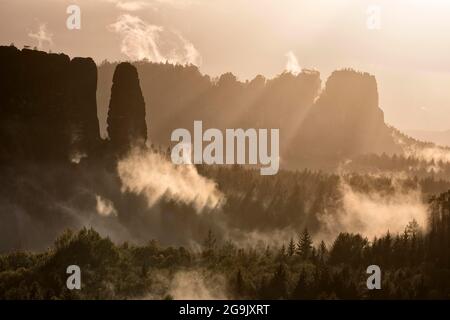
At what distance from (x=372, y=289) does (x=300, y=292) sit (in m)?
17.1
